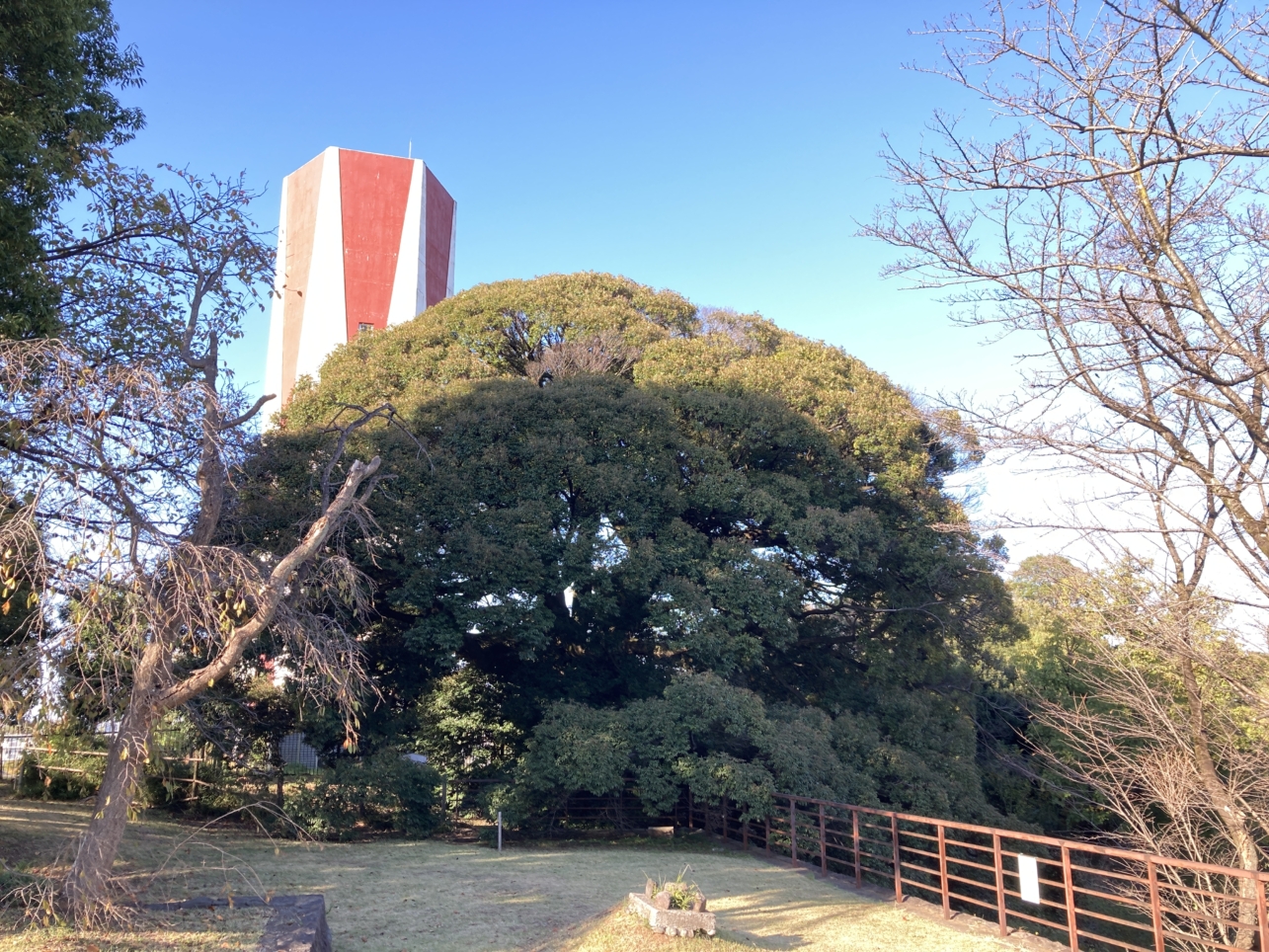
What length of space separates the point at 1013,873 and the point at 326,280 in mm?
28937

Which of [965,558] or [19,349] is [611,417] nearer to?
[965,558]

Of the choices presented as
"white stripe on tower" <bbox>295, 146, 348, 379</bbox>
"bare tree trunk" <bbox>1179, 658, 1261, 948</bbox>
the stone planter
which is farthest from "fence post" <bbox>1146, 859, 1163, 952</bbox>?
"white stripe on tower" <bbox>295, 146, 348, 379</bbox>

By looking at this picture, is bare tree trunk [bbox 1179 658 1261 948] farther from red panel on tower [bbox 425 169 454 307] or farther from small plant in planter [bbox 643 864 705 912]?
red panel on tower [bbox 425 169 454 307]

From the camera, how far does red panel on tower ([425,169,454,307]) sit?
106 ft

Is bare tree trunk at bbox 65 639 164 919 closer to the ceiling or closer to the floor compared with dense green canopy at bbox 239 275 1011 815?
closer to the floor

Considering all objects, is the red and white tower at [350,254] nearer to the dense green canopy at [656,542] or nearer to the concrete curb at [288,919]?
the dense green canopy at [656,542]

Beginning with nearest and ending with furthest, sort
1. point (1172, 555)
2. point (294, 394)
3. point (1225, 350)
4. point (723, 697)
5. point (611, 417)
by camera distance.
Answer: point (1225, 350) → point (1172, 555) → point (723, 697) → point (611, 417) → point (294, 394)

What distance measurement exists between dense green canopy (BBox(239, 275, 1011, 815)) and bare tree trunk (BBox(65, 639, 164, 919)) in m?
7.10

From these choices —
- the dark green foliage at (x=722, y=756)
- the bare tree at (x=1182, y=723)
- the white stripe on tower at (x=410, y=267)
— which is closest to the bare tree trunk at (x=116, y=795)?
the bare tree at (x=1182, y=723)

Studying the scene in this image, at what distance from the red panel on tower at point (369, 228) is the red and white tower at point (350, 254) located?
0.03 m

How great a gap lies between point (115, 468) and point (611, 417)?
9.66m

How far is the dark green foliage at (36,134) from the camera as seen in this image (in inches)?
318

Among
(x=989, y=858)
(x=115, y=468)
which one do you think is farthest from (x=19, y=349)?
(x=989, y=858)

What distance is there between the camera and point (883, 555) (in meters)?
17.0
